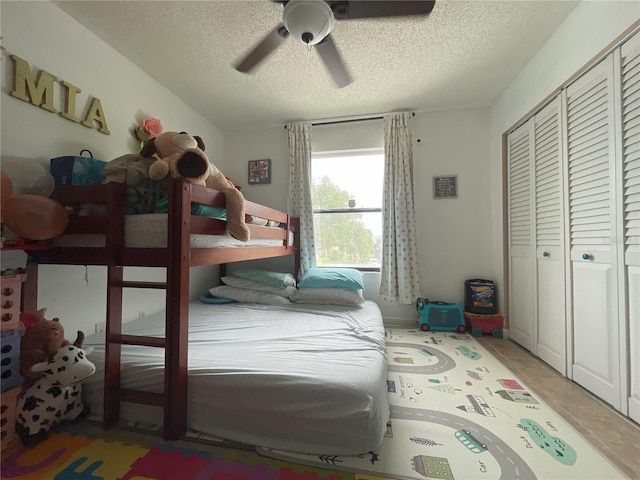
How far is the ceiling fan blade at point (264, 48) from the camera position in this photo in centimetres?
149

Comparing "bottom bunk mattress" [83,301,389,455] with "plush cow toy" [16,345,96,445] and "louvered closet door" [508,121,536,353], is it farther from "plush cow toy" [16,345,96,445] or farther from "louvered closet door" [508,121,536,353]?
"louvered closet door" [508,121,536,353]

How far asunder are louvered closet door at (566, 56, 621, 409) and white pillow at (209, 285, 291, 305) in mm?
2293

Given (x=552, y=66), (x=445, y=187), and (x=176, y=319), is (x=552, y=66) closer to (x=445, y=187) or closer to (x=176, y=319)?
(x=445, y=187)

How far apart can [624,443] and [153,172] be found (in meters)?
2.60

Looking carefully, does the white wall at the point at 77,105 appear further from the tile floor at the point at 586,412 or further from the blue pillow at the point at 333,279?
the tile floor at the point at 586,412

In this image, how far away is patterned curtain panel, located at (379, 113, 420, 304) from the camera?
114 inches

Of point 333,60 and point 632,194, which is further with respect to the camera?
point 333,60

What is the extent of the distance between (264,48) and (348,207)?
196 centimetres

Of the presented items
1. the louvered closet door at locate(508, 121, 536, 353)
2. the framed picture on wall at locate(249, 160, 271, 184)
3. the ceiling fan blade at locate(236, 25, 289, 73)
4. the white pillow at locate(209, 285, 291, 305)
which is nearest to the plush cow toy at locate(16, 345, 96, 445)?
the white pillow at locate(209, 285, 291, 305)

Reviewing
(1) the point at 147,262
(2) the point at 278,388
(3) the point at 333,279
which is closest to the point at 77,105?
(1) the point at 147,262

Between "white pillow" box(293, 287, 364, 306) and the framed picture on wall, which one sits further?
the framed picture on wall

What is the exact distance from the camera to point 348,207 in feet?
10.7

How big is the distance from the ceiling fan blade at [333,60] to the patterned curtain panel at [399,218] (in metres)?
1.23

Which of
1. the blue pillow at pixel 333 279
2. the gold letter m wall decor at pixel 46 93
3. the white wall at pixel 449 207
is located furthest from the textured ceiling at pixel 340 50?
the blue pillow at pixel 333 279
